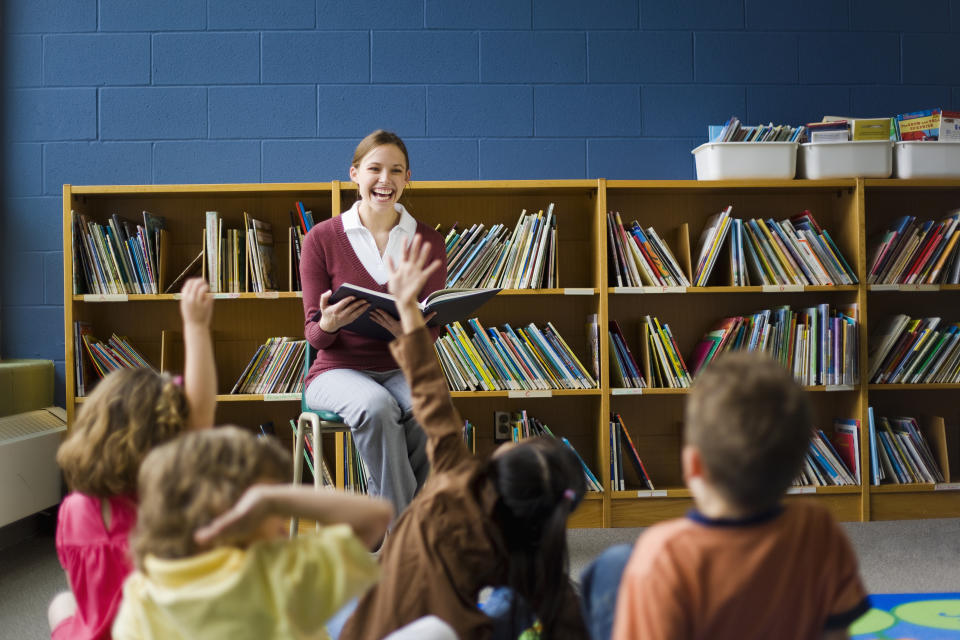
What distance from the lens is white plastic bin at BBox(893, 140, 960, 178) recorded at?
309 cm

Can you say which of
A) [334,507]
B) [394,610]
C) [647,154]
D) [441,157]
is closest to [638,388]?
[647,154]

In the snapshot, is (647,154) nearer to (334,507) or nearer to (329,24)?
(329,24)

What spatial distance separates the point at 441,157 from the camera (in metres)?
3.32

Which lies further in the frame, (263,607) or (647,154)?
(647,154)

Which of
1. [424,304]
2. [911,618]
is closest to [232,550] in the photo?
[424,304]

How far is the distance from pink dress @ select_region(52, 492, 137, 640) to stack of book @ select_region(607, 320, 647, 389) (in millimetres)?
2155

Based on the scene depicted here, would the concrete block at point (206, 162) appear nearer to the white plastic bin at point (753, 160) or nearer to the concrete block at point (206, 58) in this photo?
the concrete block at point (206, 58)

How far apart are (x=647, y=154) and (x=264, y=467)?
272 centimetres

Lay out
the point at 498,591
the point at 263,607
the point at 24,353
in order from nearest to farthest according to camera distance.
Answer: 1. the point at 263,607
2. the point at 498,591
3. the point at 24,353

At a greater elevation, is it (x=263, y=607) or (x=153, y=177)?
(x=153, y=177)

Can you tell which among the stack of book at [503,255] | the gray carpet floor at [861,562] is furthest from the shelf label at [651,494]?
the stack of book at [503,255]

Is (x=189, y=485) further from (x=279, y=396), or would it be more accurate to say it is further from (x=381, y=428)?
(x=279, y=396)

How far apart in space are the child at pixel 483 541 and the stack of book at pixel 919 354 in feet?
7.71

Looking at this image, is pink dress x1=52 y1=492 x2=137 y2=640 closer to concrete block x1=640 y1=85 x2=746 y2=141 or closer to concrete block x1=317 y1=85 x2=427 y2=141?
concrete block x1=317 y1=85 x2=427 y2=141
